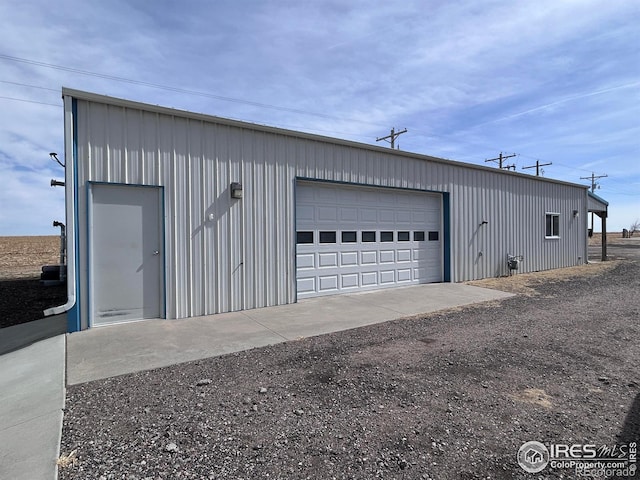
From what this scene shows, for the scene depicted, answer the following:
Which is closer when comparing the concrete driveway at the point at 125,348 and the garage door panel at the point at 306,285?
the concrete driveway at the point at 125,348

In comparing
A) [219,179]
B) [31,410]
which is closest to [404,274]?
[219,179]

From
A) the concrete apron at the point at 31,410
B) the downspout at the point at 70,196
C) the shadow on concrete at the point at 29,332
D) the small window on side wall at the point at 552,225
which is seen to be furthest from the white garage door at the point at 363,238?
the small window on side wall at the point at 552,225

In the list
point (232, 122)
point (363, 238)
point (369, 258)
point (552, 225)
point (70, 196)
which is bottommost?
point (369, 258)

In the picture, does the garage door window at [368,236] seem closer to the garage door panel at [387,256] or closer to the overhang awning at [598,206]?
the garage door panel at [387,256]

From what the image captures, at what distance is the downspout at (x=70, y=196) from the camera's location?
5.31 m

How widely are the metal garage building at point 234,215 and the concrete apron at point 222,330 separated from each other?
1.60ft

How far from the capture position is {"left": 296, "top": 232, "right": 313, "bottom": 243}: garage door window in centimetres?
784

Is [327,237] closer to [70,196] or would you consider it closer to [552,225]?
[70,196]

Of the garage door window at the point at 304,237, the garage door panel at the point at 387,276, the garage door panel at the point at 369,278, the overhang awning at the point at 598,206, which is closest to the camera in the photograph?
the garage door window at the point at 304,237

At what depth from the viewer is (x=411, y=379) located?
358 centimetres

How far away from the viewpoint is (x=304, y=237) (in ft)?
26.0

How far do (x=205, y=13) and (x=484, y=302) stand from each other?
836 centimetres
